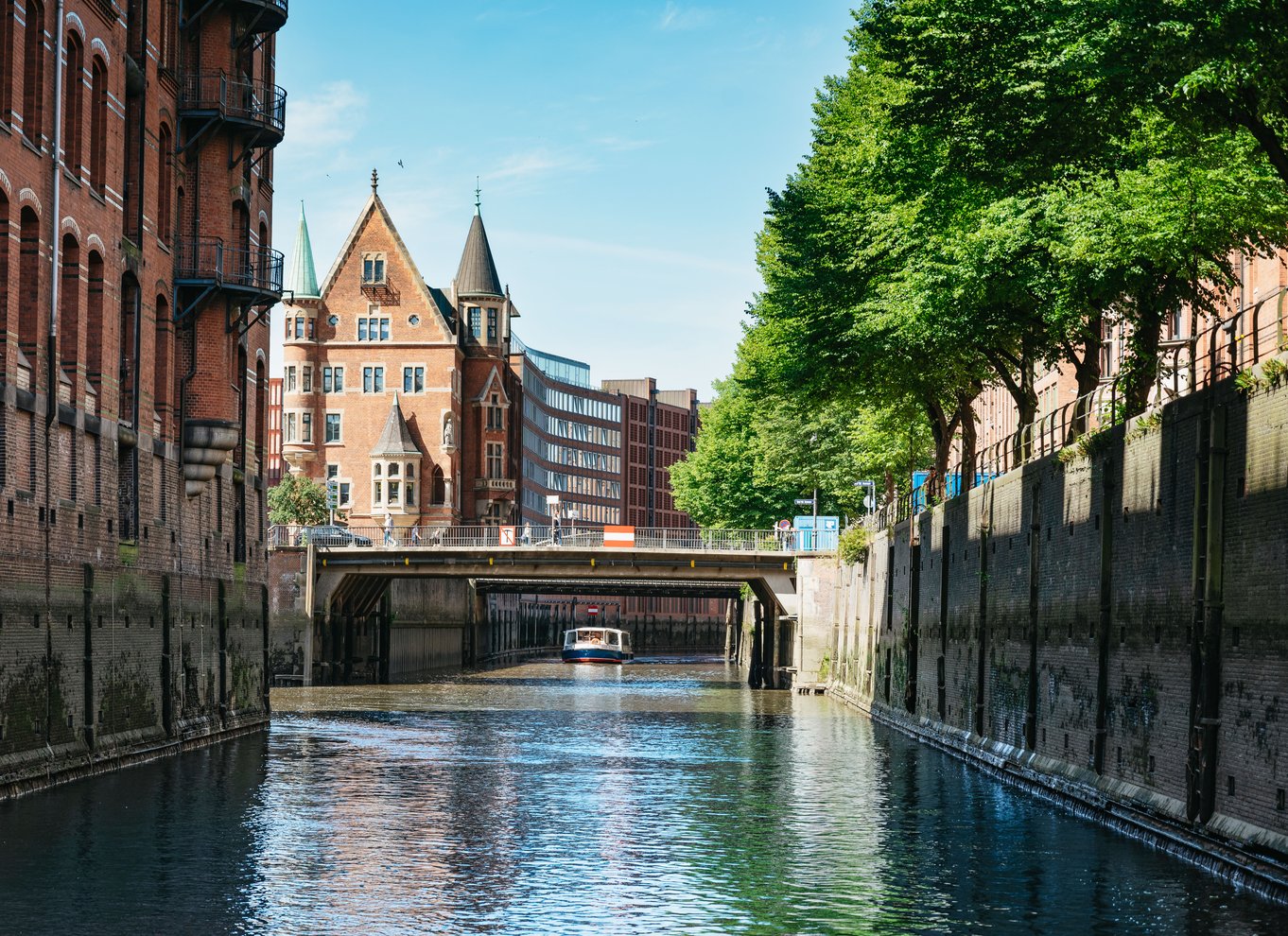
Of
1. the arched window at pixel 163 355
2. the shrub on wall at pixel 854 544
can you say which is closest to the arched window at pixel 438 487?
the shrub on wall at pixel 854 544

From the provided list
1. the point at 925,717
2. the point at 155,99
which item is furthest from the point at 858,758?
the point at 155,99

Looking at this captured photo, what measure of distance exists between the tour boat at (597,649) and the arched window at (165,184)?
95.4 m

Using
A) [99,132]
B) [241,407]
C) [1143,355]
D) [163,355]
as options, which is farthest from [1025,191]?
[241,407]

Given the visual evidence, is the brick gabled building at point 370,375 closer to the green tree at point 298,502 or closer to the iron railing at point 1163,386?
the green tree at point 298,502

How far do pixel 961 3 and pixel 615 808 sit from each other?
16782 mm

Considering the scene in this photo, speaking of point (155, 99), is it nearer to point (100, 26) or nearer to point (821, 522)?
point (100, 26)

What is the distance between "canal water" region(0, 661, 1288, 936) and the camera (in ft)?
75.5

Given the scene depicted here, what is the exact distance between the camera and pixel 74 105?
128ft

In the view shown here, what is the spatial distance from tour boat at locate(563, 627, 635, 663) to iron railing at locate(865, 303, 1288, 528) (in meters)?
67.2

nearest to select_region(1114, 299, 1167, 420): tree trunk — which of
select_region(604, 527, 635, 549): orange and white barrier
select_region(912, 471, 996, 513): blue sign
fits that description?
select_region(912, 471, 996, 513): blue sign

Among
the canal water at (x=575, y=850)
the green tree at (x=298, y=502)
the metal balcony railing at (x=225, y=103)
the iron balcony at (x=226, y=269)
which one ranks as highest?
the metal balcony railing at (x=225, y=103)

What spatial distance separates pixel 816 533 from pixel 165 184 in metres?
45.0

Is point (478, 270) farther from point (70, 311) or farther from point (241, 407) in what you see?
point (70, 311)

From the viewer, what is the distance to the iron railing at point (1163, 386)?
28094mm
